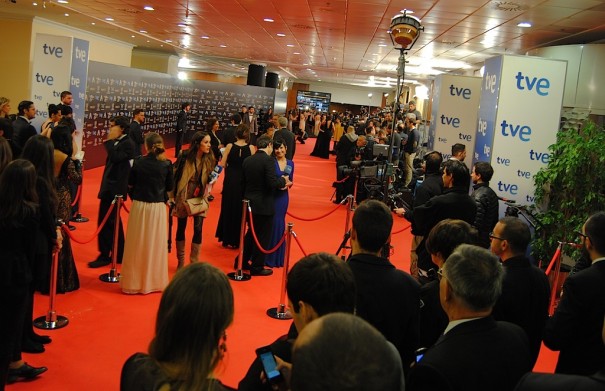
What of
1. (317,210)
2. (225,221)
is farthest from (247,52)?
(225,221)

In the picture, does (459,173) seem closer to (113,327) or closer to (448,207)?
(448,207)

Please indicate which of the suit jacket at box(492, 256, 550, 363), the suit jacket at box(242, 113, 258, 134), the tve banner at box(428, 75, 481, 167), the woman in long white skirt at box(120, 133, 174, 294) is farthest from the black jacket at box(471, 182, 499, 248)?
the suit jacket at box(242, 113, 258, 134)

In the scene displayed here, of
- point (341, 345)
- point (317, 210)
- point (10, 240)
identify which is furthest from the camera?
point (317, 210)

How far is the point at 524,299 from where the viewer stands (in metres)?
2.99

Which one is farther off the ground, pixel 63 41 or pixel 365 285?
pixel 63 41

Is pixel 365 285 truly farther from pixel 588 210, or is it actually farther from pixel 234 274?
pixel 588 210

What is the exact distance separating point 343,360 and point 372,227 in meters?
1.58

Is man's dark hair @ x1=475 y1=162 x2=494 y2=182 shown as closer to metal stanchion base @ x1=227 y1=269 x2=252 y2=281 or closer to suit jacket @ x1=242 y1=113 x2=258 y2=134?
metal stanchion base @ x1=227 y1=269 x2=252 y2=281

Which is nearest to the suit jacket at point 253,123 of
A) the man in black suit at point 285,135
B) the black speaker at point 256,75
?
the black speaker at point 256,75

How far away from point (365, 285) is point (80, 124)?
341 inches

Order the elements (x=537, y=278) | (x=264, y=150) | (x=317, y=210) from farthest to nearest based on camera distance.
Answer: (x=317, y=210) < (x=264, y=150) < (x=537, y=278)

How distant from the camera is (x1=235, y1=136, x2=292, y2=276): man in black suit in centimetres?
659

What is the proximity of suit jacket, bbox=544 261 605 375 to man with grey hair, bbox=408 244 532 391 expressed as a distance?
746 millimetres

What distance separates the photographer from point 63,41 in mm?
9812
